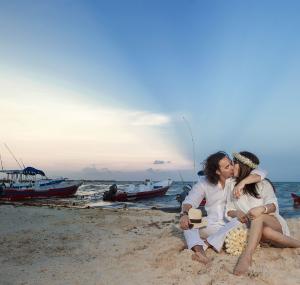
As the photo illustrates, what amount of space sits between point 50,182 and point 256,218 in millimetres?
38080

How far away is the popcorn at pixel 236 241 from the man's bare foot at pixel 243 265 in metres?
0.55

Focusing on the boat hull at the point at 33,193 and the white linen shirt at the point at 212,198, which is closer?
the white linen shirt at the point at 212,198

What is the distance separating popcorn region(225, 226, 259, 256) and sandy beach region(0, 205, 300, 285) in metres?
0.12


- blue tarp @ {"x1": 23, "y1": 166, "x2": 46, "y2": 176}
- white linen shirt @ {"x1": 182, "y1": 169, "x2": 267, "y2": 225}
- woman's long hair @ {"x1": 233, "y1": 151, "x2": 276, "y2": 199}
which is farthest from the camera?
blue tarp @ {"x1": 23, "y1": 166, "x2": 46, "y2": 176}

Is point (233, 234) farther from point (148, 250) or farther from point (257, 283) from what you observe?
point (148, 250)

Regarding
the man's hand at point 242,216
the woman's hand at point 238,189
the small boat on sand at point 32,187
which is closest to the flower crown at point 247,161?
the woman's hand at point 238,189

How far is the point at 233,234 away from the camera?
5.78m

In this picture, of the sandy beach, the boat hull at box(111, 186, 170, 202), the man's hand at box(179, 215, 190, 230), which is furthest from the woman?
the boat hull at box(111, 186, 170, 202)

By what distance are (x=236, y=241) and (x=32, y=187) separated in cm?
3491

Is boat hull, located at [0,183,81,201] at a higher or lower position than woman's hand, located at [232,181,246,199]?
lower

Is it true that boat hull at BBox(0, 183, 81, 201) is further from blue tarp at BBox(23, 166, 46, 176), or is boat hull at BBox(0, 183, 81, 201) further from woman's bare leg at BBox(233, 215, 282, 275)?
woman's bare leg at BBox(233, 215, 282, 275)

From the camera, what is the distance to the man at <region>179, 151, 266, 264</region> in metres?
5.96

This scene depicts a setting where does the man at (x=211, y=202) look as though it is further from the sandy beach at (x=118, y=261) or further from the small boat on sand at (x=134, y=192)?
the small boat on sand at (x=134, y=192)

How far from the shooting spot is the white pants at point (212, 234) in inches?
231
